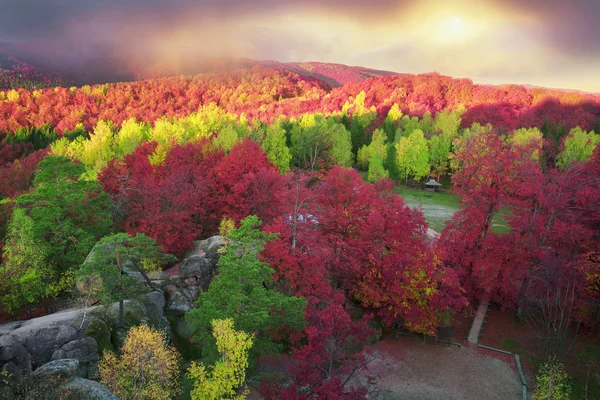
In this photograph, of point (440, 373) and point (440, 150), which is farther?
point (440, 150)

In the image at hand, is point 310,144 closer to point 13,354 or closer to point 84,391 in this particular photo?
point 13,354

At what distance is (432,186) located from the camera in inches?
2247

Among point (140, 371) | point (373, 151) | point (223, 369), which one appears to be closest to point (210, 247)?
point (140, 371)

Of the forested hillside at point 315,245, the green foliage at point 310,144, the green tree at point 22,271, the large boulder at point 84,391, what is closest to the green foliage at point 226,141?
the forested hillside at point 315,245

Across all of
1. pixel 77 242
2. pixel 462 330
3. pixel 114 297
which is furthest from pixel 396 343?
pixel 77 242

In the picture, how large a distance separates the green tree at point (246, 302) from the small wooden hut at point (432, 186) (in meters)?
44.2

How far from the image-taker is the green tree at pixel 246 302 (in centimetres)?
1467

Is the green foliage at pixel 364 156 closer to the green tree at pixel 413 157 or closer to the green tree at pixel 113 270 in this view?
the green tree at pixel 413 157

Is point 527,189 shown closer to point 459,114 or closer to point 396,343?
point 396,343

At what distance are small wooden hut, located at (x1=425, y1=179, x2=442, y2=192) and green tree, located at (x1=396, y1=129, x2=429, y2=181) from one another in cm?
180

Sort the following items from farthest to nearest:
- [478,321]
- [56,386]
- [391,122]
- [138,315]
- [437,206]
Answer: [391,122] < [437,206] < [478,321] < [138,315] < [56,386]

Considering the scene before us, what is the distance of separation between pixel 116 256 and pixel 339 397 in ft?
37.1

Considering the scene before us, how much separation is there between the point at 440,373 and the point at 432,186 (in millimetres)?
42002

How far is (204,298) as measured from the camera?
1542 cm
